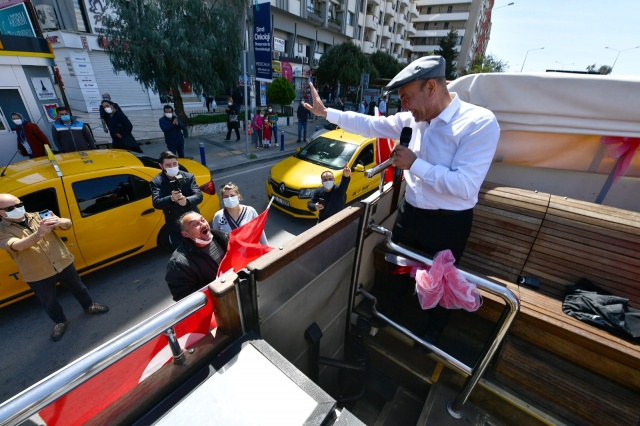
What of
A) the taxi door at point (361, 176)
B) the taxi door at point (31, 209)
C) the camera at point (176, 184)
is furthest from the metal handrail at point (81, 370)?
the taxi door at point (361, 176)

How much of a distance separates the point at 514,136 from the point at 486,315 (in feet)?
7.02

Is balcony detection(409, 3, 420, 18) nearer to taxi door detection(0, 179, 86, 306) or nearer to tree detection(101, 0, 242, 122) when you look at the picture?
tree detection(101, 0, 242, 122)

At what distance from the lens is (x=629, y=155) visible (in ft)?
9.18

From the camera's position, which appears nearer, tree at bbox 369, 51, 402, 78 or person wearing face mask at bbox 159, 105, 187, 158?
person wearing face mask at bbox 159, 105, 187, 158

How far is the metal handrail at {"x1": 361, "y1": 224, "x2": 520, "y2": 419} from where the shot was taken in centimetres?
168

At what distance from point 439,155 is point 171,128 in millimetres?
8528

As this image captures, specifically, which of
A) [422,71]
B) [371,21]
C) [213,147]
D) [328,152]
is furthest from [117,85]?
[371,21]

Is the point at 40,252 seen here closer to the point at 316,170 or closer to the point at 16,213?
the point at 16,213

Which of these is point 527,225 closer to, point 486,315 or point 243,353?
point 486,315

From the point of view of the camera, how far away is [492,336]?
6.38ft

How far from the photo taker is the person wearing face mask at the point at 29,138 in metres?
6.87

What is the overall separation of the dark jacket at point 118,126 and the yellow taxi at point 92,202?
14.4 feet

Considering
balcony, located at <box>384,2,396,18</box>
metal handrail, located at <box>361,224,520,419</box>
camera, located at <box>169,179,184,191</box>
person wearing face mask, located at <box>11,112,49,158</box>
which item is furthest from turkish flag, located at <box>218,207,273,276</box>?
balcony, located at <box>384,2,396,18</box>

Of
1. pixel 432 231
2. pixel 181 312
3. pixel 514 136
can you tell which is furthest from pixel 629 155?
pixel 181 312
